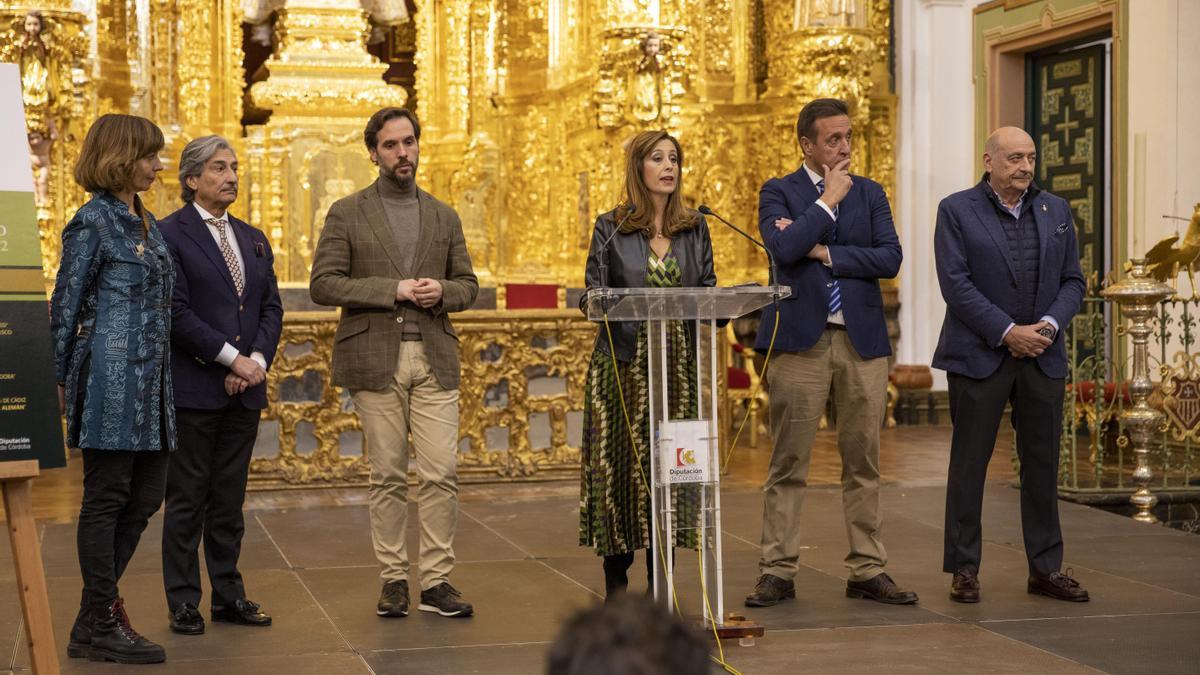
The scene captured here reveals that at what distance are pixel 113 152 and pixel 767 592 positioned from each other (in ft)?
8.52

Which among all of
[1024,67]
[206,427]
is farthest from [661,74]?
[206,427]

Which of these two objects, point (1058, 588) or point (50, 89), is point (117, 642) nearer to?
point (1058, 588)

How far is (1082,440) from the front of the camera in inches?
436

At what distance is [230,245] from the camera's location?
5.31 metres

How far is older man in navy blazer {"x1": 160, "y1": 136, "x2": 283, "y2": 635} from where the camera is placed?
514 cm

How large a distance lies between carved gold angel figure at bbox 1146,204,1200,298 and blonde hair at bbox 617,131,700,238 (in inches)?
178

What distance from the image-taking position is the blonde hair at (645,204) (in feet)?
16.5

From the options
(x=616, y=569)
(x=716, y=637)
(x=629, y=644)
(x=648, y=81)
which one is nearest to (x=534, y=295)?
(x=648, y=81)

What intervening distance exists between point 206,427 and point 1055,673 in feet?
9.00

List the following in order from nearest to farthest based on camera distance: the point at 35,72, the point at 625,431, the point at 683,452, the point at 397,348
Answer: the point at 683,452, the point at 625,431, the point at 397,348, the point at 35,72

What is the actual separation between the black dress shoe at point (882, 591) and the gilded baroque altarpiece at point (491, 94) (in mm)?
6309

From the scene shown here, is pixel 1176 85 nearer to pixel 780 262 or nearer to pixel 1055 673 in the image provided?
pixel 780 262

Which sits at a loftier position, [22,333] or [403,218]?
[403,218]

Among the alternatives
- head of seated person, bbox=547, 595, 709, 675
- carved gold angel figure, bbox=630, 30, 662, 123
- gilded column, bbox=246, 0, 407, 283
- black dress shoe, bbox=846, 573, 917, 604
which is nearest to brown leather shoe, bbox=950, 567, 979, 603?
black dress shoe, bbox=846, 573, 917, 604
